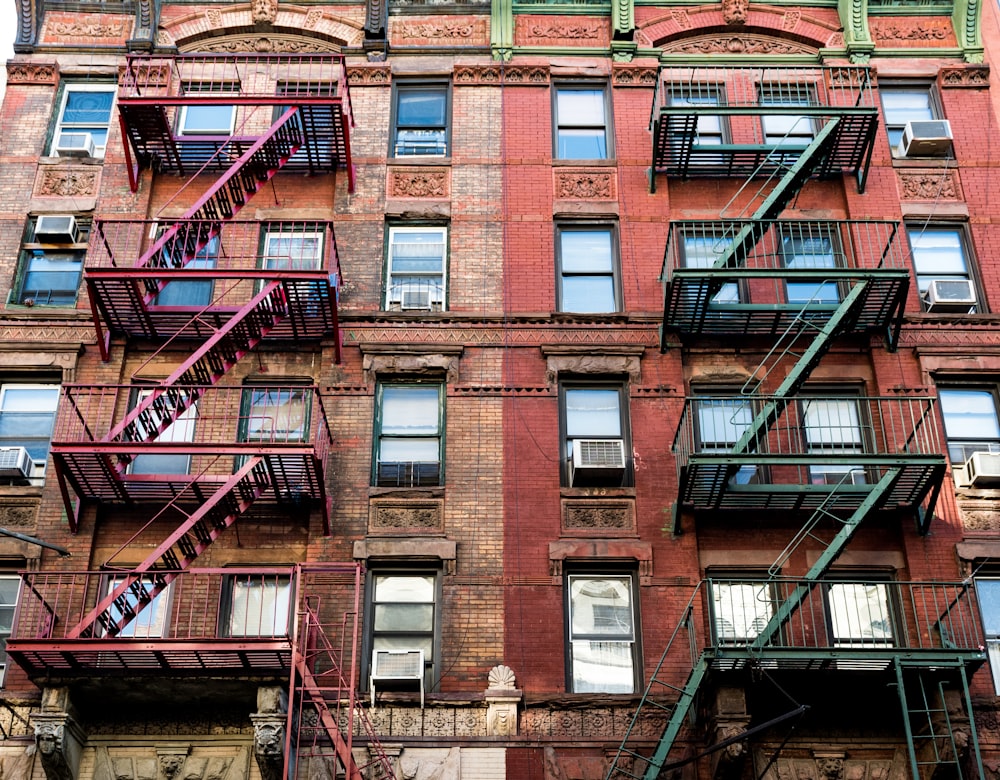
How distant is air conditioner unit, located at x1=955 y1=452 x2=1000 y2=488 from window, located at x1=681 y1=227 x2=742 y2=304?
13.9ft

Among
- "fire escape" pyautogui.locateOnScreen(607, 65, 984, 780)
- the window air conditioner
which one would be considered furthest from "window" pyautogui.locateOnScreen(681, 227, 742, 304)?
the window air conditioner

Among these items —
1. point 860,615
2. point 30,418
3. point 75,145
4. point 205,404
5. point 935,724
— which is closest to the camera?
point 935,724

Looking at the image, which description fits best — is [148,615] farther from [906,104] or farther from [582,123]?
[906,104]

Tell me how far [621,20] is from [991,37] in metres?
6.29

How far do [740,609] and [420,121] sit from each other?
969cm

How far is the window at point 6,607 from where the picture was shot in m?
18.4

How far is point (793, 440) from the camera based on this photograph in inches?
792

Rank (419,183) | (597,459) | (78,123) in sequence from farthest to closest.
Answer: (78,123) → (419,183) → (597,459)

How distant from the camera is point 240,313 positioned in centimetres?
1981

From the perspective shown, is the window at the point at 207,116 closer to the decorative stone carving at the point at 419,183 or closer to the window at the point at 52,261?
the window at the point at 52,261

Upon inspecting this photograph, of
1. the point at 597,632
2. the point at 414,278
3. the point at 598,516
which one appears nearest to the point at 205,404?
the point at 414,278

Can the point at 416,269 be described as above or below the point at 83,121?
below

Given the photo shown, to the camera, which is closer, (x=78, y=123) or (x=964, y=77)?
(x=78, y=123)

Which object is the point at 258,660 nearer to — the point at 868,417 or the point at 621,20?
the point at 868,417
